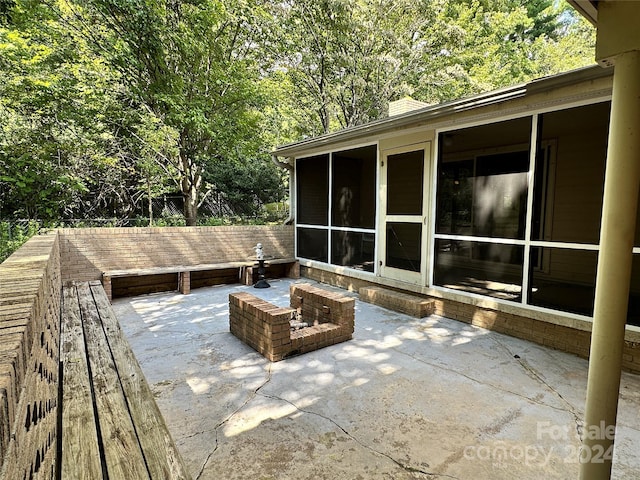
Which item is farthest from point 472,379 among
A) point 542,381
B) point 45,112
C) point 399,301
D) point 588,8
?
point 45,112

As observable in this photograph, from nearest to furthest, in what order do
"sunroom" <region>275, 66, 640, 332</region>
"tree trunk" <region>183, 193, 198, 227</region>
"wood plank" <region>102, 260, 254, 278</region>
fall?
"sunroom" <region>275, 66, 640, 332</region> < "wood plank" <region>102, 260, 254, 278</region> < "tree trunk" <region>183, 193, 198, 227</region>

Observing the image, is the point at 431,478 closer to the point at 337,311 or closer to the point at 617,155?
the point at 617,155

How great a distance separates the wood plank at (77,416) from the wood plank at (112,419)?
0.04 meters

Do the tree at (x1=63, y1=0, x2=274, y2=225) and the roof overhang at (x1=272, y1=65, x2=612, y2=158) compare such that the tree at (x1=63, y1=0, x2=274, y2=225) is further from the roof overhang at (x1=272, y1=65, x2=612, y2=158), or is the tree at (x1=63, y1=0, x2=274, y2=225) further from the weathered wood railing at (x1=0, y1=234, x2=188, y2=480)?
the weathered wood railing at (x1=0, y1=234, x2=188, y2=480)

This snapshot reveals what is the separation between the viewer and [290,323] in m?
3.66

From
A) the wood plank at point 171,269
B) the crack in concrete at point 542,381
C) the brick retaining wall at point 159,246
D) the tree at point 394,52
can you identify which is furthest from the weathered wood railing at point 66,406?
the tree at point 394,52

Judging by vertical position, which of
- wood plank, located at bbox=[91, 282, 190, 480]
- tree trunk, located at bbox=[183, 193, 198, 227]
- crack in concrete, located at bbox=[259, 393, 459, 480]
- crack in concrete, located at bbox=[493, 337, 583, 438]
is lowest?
crack in concrete, located at bbox=[493, 337, 583, 438]

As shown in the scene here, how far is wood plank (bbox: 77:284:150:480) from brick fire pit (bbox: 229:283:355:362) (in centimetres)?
127

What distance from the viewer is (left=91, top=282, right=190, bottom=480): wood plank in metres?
1.30

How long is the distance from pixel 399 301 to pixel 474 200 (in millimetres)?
1907

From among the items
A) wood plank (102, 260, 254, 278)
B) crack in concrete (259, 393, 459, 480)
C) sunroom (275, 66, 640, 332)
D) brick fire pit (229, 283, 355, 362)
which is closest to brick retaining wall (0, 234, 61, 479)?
crack in concrete (259, 393, 459, 480)

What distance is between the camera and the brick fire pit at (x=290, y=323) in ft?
10.4

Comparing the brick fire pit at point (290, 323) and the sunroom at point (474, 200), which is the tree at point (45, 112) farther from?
the brick fire pit at point (290, 323)

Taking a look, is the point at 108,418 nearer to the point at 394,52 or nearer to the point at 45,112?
the point at 45,112
